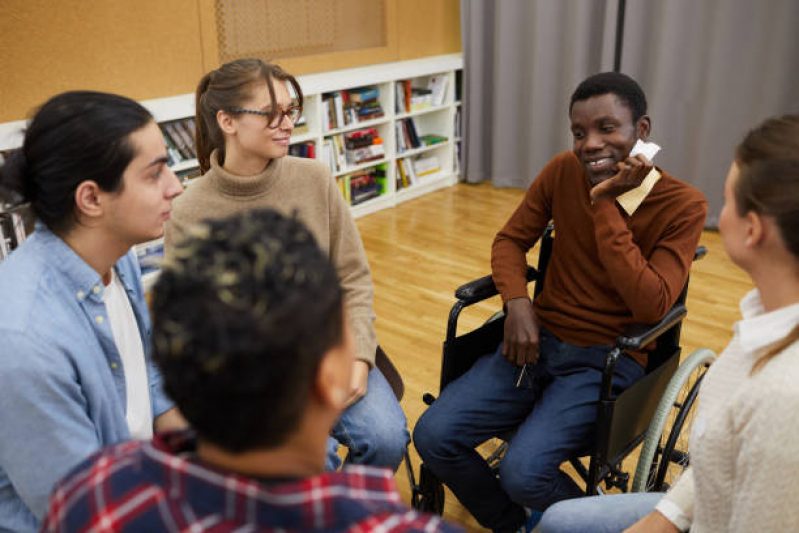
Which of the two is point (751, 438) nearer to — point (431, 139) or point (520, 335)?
point (520, 335)

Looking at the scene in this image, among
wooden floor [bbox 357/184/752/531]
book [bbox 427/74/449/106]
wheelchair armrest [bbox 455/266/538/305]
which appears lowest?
wooden floor [bbox 357/184/752/531]

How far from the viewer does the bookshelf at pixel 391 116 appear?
431 centimetres

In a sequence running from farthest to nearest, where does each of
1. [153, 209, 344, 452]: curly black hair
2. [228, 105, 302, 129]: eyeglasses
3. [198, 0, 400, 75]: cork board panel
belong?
[198, 0, 400, 75]: cork board panel
[228, 105, 302, 129]: eyeglasses
[153, 209, 344, 452]: curly black hair

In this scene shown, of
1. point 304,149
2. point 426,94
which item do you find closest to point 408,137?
point 426,94

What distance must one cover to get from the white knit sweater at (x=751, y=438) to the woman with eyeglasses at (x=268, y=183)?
0.84 metres

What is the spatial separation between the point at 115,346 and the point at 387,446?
0.72 meters

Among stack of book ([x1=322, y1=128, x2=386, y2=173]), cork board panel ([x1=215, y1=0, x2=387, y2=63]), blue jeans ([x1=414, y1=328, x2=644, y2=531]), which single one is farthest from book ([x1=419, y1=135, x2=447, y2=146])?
blue jeans ([x1=414, y1=328, x2=644, y2=531])

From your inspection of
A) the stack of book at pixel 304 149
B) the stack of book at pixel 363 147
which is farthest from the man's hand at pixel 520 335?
the stack of book at pixel 363 147

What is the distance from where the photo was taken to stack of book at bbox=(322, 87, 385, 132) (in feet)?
14.9

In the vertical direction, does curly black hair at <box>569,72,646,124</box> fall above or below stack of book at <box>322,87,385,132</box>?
above

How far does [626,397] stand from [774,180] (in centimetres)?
72

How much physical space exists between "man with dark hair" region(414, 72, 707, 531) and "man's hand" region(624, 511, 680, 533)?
389 millimetres

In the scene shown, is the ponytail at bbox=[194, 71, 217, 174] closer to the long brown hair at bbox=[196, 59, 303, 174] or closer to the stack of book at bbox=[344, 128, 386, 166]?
the long brown hair at bbox=[196, 59, 303, 174]

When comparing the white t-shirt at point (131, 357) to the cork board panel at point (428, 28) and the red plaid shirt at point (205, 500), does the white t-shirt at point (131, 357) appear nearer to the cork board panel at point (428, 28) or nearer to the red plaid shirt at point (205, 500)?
the red plaid shirt at point (205, 500)
